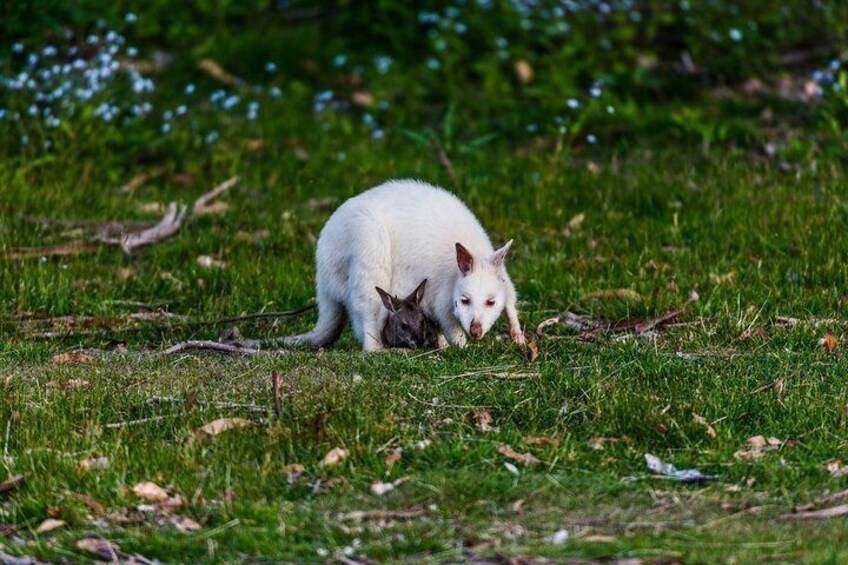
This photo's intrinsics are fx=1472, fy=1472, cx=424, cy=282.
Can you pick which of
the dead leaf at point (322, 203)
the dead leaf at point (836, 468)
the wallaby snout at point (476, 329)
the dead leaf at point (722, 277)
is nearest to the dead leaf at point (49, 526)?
the wallaby snout at point (476, 329)

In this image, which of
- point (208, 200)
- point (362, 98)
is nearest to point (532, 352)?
point (208, 200)

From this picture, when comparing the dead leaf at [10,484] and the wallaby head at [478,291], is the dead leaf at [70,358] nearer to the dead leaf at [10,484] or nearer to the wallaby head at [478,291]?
the dead leaf at [10,484]

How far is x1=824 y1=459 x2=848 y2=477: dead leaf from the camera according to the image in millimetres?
5977

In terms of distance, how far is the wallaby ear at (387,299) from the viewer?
7734 mm

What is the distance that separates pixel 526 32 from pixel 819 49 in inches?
111

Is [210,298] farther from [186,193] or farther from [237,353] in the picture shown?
[186,193]

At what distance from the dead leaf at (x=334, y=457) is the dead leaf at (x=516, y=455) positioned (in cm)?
65

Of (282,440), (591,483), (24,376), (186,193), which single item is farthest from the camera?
(186,193)

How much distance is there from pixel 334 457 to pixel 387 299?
1742mm

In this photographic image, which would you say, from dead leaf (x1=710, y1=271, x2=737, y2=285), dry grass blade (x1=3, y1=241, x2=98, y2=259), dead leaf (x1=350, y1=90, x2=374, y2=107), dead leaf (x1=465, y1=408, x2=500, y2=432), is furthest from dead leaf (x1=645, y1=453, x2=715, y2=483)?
dead leaf (x1=350, y1=90, x2=374, y2=107)

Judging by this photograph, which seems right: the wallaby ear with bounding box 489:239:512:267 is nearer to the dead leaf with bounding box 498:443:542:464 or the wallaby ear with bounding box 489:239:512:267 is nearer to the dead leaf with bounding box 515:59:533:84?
the dead leaf with bounding box 498:443:542:464

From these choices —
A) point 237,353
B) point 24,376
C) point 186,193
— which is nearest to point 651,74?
point 186,193

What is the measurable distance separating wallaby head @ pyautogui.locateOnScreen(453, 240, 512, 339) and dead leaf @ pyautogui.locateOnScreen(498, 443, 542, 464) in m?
1.31

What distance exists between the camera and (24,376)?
7.38m
